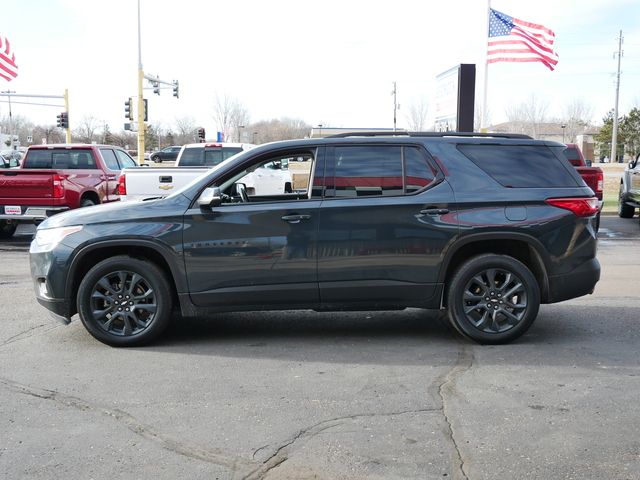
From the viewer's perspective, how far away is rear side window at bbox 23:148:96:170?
14.3m

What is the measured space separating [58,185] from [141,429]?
32.0 ft

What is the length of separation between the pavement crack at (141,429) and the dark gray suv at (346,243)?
106 cm

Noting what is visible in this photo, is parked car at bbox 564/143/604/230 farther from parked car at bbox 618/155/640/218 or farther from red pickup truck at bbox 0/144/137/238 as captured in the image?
red pickup truck at bbox 0/144/137/238

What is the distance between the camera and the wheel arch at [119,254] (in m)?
5.59

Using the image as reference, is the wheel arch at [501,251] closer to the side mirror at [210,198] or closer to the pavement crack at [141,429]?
the side mirror at [210,198]

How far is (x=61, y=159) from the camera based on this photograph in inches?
566

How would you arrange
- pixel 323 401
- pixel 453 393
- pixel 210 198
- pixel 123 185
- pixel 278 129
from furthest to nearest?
1. pixel 278 129
2. pixel 123 185
3. pixel 210 198
4. pixel 453 393
5. pixel 323 401

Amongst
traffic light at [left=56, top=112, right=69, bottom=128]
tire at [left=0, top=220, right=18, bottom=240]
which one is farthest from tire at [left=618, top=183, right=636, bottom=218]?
traffic light at [left=56, top=112, right=69, bottom=128]

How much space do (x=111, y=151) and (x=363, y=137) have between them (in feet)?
34.6

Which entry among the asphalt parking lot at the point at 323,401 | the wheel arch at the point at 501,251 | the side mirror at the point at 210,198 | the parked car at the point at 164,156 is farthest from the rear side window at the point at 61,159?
the parked car at the point at 164,156

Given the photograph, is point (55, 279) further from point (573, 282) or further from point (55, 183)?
point (55, 183)

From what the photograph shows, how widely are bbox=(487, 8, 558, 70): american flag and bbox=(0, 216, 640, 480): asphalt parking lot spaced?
51.6ft

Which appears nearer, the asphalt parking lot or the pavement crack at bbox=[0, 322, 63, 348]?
the asphalt parking lot

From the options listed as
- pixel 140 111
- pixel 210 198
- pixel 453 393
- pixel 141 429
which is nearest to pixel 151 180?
pixel 210 198
